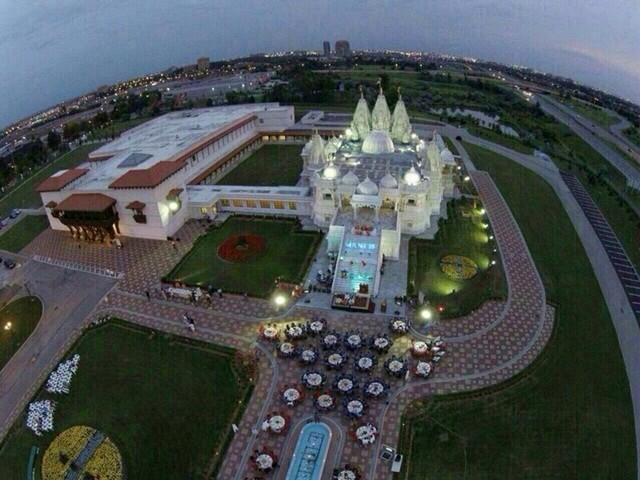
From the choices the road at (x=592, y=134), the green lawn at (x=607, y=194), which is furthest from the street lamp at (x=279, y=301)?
the road at (x=592, y=134)

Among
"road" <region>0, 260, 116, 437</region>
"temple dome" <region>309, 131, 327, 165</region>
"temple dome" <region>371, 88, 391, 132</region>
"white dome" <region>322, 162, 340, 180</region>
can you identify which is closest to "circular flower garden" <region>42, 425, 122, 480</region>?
"road" <region>0, 260, 116, 437</region>

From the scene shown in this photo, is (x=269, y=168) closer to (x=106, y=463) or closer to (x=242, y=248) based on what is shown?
(x=242, y=248)

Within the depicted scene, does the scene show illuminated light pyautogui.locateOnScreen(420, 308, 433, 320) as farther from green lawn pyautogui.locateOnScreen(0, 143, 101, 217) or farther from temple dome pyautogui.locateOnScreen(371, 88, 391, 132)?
green lawn pyautogui.locateOnScreen(0, 143, 101, 217)

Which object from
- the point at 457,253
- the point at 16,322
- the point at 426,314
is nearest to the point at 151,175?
the point at 16,322

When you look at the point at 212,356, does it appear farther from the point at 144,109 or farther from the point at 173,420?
the point at 144,109

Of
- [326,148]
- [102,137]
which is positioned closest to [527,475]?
[326,148]

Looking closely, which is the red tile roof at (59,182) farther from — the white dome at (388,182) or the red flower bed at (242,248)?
the white dome at (388,182)
